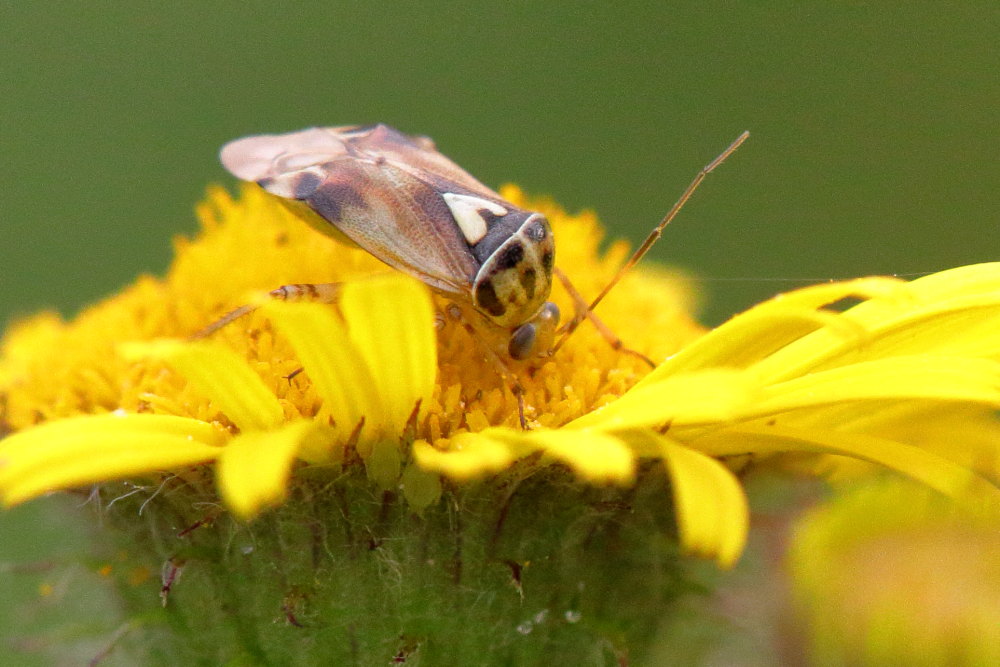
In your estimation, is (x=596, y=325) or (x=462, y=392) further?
(x=596, y=325)

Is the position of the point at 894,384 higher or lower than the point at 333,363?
lower

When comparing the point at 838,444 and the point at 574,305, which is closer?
the point at 838,444

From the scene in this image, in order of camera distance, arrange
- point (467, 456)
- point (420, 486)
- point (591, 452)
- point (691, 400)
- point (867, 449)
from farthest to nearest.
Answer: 1. point (420, 486)
2. point (867, 449)
3. point (467, 456)
4. point (691, 400)
5. point (591, 452)

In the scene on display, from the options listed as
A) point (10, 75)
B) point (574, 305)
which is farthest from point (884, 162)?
point (10, 75)

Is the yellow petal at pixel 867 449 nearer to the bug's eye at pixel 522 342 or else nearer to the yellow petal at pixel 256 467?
the bug's eye at pixel 522 342

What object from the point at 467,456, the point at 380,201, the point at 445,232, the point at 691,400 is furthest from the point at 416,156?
the point at 691,400

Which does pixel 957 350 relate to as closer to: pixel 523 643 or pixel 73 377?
pixel 523 643

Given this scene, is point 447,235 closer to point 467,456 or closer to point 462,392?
point 462,392
